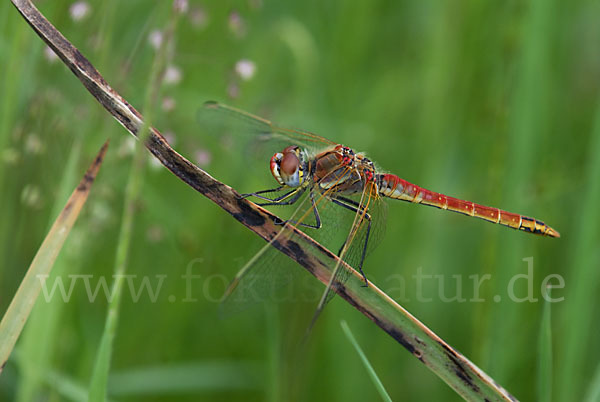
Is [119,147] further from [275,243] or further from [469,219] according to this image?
[469,219]

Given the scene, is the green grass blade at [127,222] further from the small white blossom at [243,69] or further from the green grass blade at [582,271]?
the green grass blade at [582,271]

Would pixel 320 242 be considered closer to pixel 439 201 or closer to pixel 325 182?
pixel 325 182

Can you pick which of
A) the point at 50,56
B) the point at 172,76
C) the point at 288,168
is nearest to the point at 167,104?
the point at 172,76

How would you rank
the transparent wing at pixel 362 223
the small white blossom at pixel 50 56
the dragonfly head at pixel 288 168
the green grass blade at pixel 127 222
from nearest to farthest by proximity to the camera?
the green grass blade at pixel 127 222 < the small white blossom at pixel 50 56 < the transparent wing at pixel 362 223 < the dragonfly head at pixel 288 168

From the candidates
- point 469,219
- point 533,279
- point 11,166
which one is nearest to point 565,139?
point 469,219

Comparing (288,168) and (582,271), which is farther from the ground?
(288,168)

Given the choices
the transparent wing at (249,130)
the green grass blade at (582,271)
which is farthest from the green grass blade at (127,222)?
the green grass blade at (582,271)

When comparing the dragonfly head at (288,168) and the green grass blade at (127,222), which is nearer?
the green grass blade at (127,222)

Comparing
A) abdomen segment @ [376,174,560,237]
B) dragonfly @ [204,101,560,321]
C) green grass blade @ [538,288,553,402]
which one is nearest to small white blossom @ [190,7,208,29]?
dragonfly @ [204,101,560,321]
